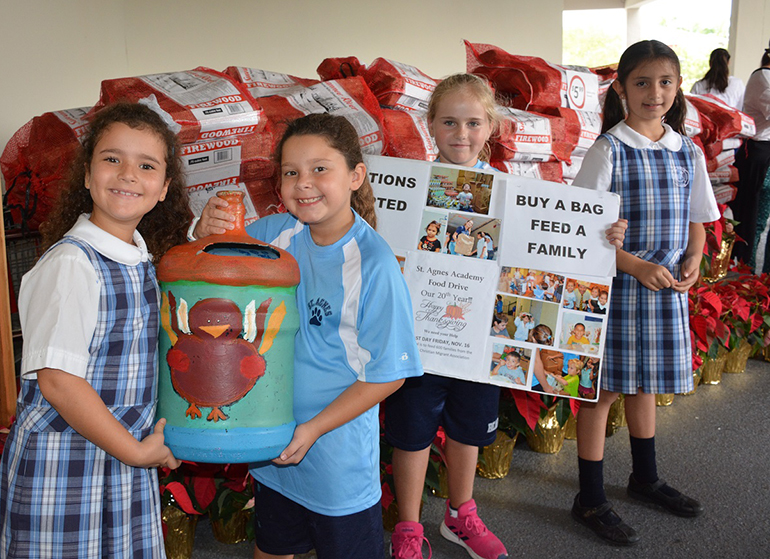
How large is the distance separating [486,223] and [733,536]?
996 millimetres

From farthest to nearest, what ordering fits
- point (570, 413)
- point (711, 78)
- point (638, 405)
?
point (711, 78) → point (570, 413) → point (638, 405)

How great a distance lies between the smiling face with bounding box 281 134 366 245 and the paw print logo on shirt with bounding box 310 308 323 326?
0.46 feet

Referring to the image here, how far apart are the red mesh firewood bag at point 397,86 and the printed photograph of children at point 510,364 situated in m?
1.05

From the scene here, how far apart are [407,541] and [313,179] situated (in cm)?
87

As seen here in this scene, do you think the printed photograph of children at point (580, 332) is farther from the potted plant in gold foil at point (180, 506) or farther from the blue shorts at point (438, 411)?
the potted plant in gold foil at point (180, 506)

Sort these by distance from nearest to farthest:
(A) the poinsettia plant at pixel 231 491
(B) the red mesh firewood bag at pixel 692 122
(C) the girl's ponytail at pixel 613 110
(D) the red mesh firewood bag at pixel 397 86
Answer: (A) the poinsettia plant at pixel 231 491, (C) the girl's ponytail at pixel 613 110, (D) the red mesh firewood bag at pixel 397 86, (B) the red mesh firewood bag at pixel 692 122

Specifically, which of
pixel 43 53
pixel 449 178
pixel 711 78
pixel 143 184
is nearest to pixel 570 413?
pixel 449 178

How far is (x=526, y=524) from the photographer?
1669 mm

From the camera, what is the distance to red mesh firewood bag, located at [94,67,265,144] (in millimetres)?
1565

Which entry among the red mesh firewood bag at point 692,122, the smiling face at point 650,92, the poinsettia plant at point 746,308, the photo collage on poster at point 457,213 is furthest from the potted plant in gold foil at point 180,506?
the red mesh firewood bag at point 692,122

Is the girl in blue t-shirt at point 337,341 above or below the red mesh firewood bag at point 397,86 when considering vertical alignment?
below

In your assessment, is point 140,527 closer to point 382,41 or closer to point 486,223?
point 486,223

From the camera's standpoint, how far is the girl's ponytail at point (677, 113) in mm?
1733

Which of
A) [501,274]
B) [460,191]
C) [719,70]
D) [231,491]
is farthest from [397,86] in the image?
[719,70]
